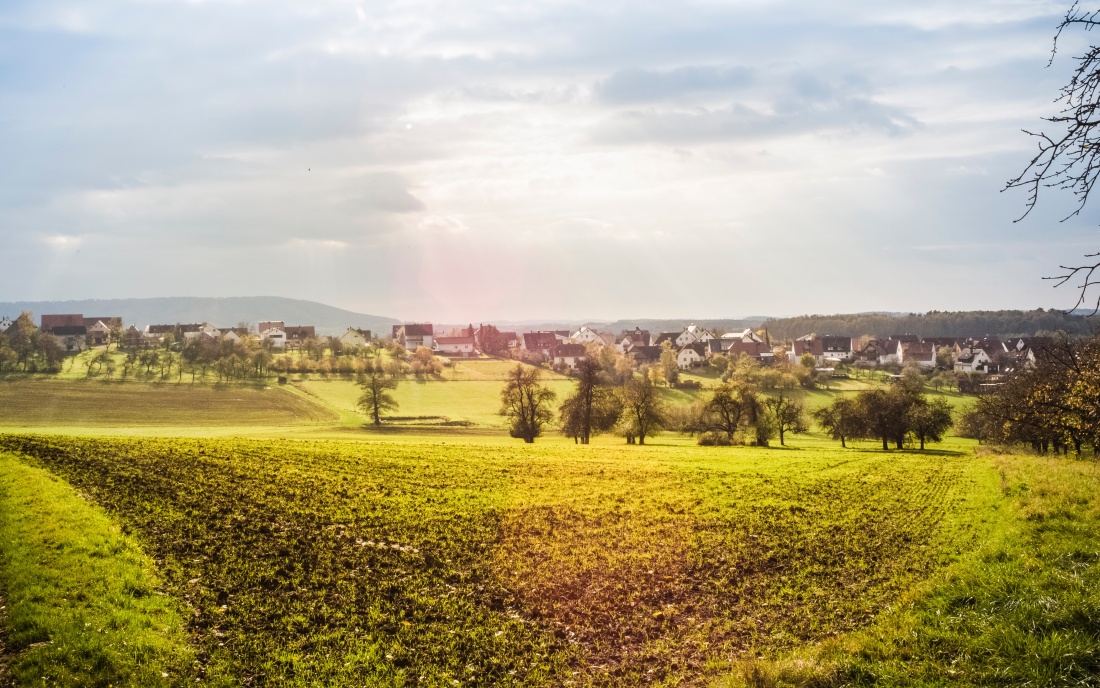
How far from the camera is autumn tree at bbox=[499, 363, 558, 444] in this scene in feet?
237

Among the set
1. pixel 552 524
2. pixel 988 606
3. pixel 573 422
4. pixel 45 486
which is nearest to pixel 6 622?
pixel 45 486

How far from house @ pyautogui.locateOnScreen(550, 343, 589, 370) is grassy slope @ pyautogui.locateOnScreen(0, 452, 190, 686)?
147m

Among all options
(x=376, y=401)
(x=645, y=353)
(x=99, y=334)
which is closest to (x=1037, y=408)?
(x=376, y=401)

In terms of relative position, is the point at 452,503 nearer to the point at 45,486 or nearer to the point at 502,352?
the point at 45,486

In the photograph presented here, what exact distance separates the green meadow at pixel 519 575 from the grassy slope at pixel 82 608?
Answer: 0.20 feet

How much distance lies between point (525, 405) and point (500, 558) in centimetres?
5436

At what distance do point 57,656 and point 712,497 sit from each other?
23.2 meters

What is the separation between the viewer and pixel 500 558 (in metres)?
19.2

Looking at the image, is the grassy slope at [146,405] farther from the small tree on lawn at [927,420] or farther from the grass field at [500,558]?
the small tree on lawn at [927,420]

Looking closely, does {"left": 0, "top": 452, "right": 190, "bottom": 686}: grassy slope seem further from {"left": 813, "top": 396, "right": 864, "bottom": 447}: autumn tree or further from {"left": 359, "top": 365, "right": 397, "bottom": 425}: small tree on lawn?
{"left": 813, "top": 396, "right": 864, "bottom": 447}: autumn tree

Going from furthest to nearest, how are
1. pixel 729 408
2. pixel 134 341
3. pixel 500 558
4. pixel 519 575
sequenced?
pixel 134 341
pixel 729 408
pixel 500 558
pixel 519 575

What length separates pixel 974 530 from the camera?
2173 centimetres

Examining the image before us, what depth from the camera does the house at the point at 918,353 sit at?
185m

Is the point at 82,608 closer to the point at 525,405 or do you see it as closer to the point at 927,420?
the point at 525,405
